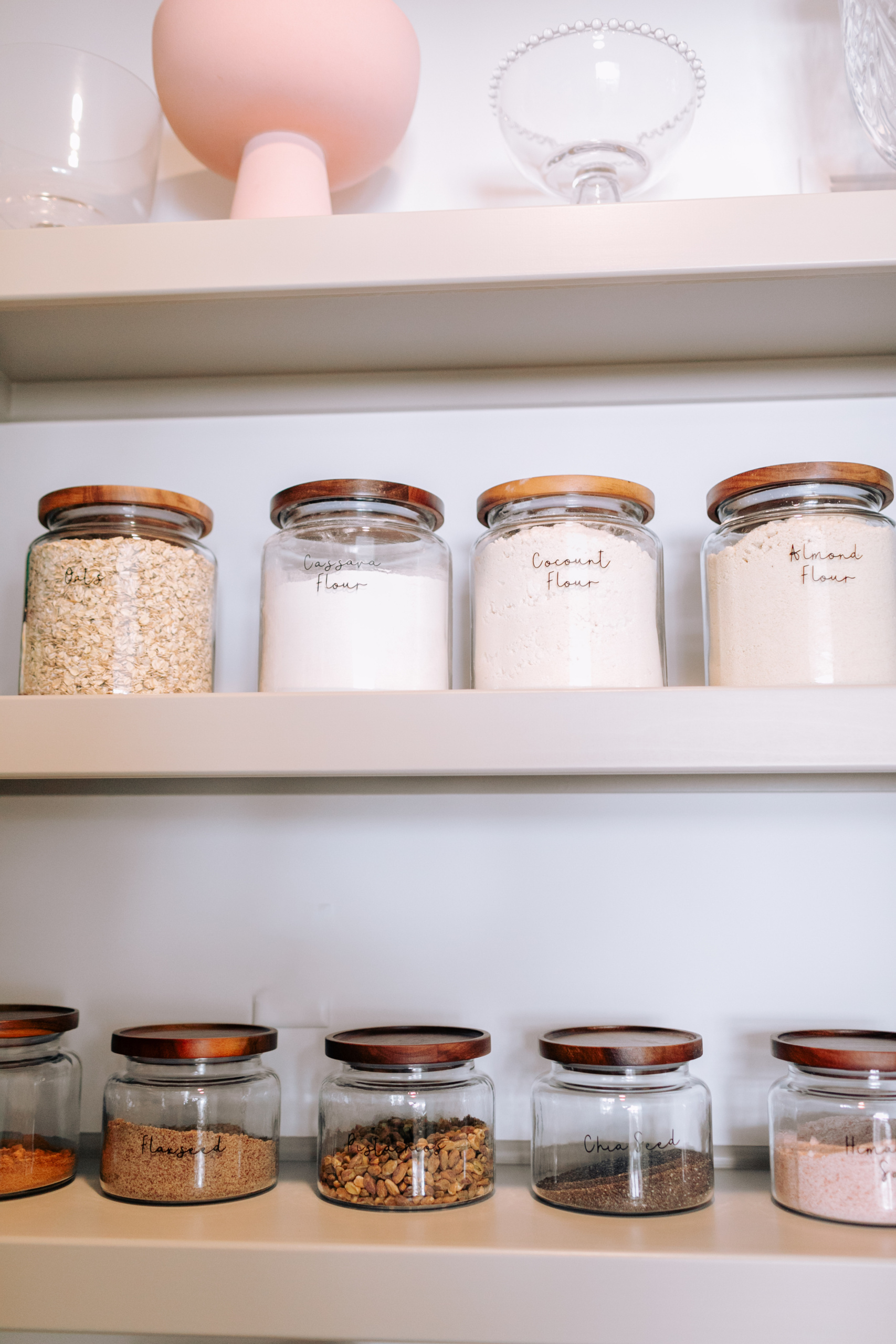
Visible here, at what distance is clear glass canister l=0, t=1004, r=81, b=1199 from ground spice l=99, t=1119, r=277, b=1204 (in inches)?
2.2

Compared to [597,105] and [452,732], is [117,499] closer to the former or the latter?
[452,732]

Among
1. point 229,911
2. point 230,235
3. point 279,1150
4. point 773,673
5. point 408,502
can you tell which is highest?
point 230,235

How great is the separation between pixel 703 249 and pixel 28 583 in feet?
1.87

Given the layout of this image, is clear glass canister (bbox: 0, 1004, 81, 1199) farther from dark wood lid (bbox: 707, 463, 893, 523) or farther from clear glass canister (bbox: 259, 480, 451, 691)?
dark wood lid (bbox: 707, 463, 893, 523)

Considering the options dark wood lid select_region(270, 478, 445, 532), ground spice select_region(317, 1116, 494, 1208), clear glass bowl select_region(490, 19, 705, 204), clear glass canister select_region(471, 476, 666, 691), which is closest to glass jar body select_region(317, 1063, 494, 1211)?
ground spice select_region(317, 1116, 494, 1208)

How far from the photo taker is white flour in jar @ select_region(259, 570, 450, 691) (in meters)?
0.73

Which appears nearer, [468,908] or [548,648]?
[548,648]

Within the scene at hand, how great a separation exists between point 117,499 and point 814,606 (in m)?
0.52

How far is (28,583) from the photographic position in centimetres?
78

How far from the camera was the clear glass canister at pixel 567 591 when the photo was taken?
722 mm

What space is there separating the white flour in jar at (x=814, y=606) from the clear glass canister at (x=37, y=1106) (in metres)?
0.59

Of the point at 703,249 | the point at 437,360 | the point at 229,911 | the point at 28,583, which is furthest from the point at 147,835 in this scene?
the point at 703,249

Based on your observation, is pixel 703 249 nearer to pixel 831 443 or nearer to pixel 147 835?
pixel 831 443

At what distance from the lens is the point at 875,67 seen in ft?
2.75
